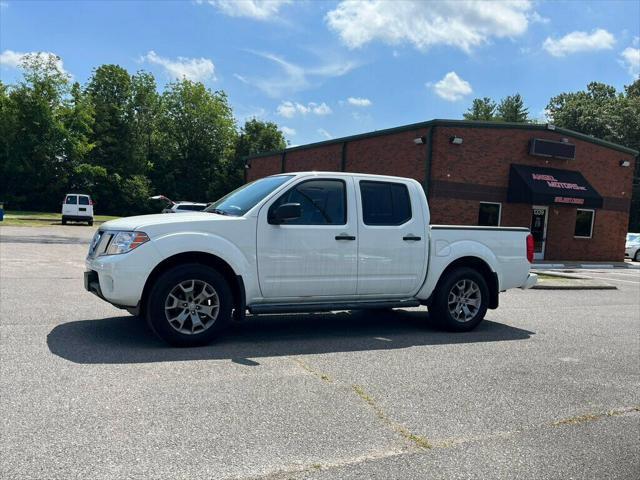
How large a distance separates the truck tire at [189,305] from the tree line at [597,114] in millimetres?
53230

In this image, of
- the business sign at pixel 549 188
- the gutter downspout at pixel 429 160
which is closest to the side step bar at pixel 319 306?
the gutter downspout at pixel 429 160

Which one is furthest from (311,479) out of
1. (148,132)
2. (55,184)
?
(148,132)

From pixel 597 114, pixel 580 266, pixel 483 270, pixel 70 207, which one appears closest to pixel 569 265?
pixel 580 266

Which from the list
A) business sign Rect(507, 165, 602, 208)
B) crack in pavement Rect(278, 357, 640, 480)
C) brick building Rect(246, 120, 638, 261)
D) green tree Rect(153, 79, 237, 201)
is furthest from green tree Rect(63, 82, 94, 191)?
crack in pavement Rect(278, 357, 640, 480)

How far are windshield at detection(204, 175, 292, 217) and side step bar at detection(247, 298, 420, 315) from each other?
1.07m

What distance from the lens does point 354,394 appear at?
14.8 feet

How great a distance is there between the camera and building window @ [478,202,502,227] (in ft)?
74.0

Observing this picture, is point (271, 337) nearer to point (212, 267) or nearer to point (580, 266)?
point (212, 267)

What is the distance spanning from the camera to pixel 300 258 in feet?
20.1

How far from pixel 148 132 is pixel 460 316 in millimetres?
57916

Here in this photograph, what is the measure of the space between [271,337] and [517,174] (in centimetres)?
1884

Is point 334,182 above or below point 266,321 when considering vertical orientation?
above

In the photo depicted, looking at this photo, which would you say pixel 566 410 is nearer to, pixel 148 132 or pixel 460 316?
pixel 460 316

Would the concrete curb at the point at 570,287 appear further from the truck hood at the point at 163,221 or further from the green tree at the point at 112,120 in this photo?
the green tree at the point at 112,120
